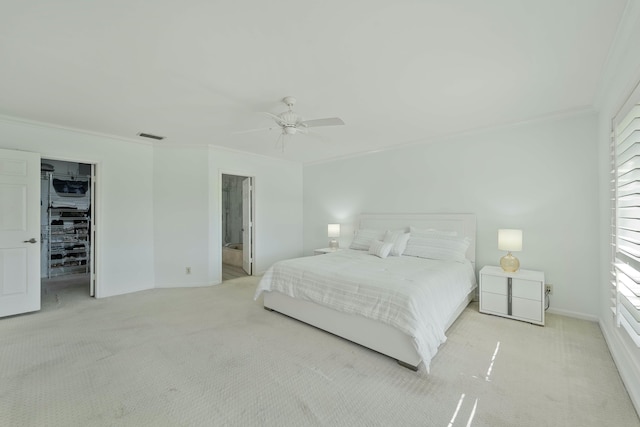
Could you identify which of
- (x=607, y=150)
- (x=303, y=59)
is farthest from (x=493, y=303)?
(x=303, y=59)

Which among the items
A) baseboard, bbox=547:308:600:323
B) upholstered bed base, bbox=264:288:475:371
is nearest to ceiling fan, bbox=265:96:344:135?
upholstered bed base, bbox=264:288:475:371

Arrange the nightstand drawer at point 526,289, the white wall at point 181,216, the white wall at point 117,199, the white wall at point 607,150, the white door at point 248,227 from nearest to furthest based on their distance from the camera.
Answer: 1. the white wall at point 607,150
2. the nightstand drawer at point 526,289
3. the white wall at point 117,199
4. the white wall at point 181,216
5. the white door at point 248,227

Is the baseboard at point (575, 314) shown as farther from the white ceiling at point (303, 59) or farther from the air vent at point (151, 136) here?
the air vent at point (151, 136)

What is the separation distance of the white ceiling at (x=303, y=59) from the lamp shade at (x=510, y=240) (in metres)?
1.41

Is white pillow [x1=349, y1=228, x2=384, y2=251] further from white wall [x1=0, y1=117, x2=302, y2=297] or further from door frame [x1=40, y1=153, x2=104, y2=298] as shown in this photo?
door frame [x1=40, y1=153, x2=104, y2=298]

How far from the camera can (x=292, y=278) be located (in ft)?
10.3

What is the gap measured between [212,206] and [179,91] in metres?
2.41

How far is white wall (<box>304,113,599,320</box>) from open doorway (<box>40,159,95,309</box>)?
5.99 meters

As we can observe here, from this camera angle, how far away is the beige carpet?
1698mm

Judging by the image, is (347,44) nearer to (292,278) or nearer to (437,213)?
(292,278)

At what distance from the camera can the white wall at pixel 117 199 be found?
376 cm

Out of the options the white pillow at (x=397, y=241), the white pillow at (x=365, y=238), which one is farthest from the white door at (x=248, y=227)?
the white pillow at (x=397, y=241)

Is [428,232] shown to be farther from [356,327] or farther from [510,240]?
[356,327]

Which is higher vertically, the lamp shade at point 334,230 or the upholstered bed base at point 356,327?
the lamp shade at point 334,230
